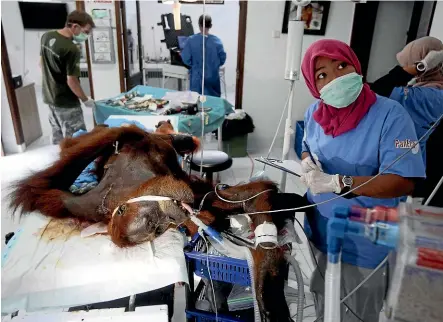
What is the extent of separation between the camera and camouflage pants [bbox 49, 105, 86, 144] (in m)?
3.17

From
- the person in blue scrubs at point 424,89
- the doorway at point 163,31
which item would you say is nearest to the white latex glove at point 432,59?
the person in blue scrubs at point 424,89

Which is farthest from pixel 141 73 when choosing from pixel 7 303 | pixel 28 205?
pixel 7 303

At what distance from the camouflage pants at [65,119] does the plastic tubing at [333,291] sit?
9.93ft

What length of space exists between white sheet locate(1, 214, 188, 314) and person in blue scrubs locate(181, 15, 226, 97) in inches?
113

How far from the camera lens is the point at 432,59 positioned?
5.59 feet

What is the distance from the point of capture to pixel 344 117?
1.18 meters

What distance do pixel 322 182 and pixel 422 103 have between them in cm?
99

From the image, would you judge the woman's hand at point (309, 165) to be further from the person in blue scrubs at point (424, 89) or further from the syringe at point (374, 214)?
the person in blue scrubs at point (424, 89)

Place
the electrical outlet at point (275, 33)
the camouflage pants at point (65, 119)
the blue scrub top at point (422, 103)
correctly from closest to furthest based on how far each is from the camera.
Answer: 1. the blue scrub top at point (422, 103)
2. the camouflage pants at point (65, 119)
3. the electrical outlet at point (275, 33)

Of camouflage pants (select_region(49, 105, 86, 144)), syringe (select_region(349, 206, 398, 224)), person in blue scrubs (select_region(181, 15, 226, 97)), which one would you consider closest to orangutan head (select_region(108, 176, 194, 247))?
syringe (select_region(349, 206, 398, 224))

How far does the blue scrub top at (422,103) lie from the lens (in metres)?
1.69

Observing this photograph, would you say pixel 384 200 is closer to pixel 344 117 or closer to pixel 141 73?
pixel 344 117

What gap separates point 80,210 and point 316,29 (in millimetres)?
3633

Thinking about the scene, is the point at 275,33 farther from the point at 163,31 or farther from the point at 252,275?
the point at 252,275
